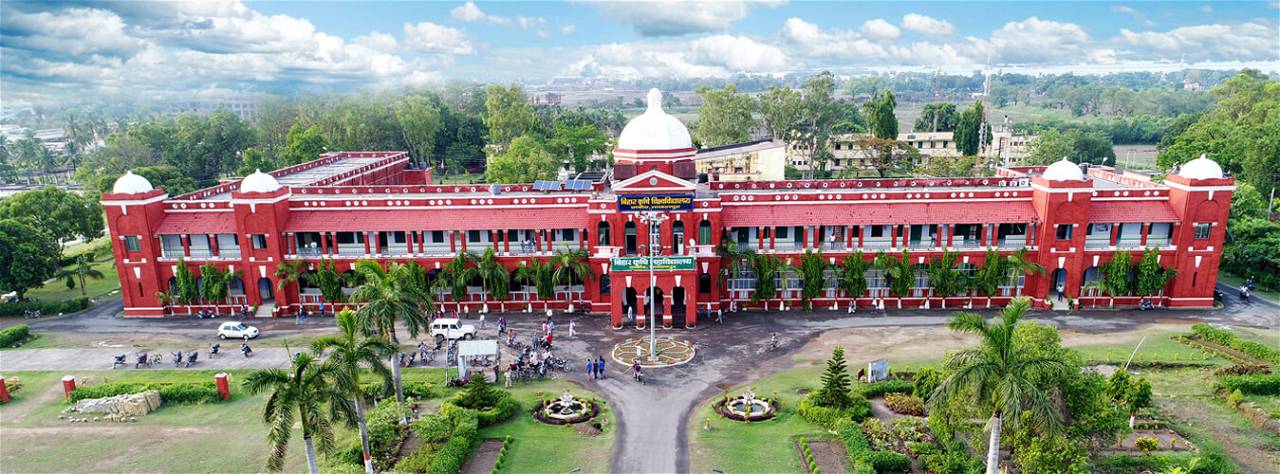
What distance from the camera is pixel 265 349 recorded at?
41219 mm

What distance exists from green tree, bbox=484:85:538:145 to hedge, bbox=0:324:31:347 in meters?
57.5

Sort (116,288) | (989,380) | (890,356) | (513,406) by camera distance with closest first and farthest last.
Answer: (989,380) → (513,406) → (890,356) → (116,288)

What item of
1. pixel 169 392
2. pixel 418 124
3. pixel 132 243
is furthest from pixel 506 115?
pixel 169 392

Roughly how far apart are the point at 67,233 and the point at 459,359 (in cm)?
4589

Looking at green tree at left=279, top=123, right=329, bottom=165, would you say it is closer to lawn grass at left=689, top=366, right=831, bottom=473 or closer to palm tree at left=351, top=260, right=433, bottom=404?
palm tree at left=351, top=260, right=433, bottom=404

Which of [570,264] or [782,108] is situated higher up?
[782,108]

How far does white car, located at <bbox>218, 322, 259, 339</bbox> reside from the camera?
42844 mm

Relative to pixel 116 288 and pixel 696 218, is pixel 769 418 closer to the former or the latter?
pixel 696 218

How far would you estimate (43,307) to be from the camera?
47.9 m

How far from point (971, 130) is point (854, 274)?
6608cm

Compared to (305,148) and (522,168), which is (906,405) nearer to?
(522,168)

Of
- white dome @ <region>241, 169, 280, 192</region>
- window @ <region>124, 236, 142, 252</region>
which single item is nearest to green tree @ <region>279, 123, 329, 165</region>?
window @ <region>124, 236, 142, 252</region>

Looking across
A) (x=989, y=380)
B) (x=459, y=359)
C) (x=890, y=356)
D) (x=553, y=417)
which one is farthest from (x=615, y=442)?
(x=890, y=356)

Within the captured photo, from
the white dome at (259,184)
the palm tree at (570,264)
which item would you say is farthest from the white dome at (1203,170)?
the white dome at (259,184)
